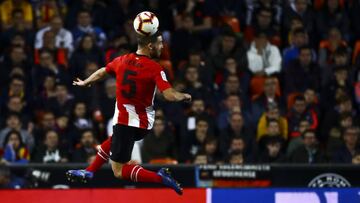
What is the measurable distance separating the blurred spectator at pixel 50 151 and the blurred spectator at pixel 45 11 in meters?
3.12

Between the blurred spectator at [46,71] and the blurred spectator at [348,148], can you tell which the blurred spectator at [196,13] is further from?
the blurred spectator at [348,148]

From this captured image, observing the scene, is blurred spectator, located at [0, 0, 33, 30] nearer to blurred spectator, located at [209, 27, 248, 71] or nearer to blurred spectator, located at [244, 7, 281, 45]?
blurred spectator, located at [209, 27, 248, 71]

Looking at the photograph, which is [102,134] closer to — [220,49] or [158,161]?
[158,161]

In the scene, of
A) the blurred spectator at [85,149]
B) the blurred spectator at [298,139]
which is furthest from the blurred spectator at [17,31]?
the blurred spectator at [298,139]

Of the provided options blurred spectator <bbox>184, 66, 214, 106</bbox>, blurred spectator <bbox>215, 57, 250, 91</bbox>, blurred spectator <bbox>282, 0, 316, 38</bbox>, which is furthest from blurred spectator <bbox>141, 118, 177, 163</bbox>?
blurred spectator <bbox>282, 0, 316, 38</bbox>

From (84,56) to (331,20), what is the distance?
170 inches

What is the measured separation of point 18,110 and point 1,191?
4686 millimetres

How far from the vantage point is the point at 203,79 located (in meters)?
20.7

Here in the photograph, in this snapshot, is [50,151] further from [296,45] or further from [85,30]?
[296,45]

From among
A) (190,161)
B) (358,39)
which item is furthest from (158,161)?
(358,39)

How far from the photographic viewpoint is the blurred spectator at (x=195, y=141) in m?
19.4

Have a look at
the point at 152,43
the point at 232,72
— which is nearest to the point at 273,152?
the point at 232,72

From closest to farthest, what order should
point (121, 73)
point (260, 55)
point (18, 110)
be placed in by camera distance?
point (121, 73), point (18, 110), point (260, 55)

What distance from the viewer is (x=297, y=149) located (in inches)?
759
